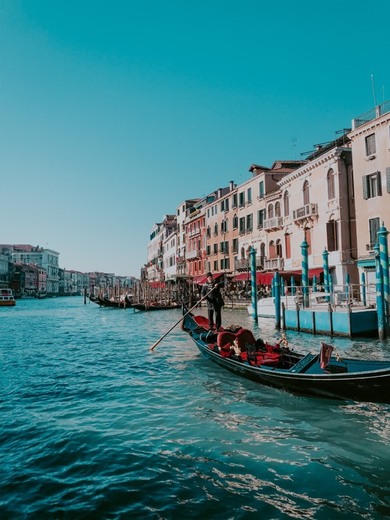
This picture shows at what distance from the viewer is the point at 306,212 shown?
2352cm

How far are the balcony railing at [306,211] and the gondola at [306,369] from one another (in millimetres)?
15891

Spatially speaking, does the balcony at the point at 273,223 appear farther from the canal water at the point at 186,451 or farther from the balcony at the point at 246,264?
the canal water at the point at 186,451

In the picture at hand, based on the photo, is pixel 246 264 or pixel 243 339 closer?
pixel 243 339

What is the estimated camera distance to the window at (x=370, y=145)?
63.0 ft

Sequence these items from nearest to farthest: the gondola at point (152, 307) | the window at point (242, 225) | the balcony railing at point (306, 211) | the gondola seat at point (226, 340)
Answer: the gondola seat at point (226, 340)
the balcony railing at point (306, 211)
the window at point (242, 225)
the gondola at point (152, 307)

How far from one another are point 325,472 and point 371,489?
1.49ft

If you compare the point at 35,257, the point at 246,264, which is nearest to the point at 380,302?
the point at 246,264

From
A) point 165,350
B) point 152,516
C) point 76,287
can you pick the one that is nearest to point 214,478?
point 152,516

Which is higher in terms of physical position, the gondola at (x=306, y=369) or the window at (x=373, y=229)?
the window at (x=373, y=229)

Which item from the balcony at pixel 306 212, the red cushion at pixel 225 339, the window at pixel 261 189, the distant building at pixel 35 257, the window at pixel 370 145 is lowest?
the red cushion at pixel 225 339

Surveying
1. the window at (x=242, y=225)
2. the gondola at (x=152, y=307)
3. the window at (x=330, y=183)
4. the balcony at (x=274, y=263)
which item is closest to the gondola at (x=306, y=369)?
the window at (x=330, y=183)

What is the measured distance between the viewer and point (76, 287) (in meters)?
153

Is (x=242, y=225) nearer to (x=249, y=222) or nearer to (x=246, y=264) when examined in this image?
(x=249, y=222)

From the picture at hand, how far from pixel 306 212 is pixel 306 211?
2.4 inches
